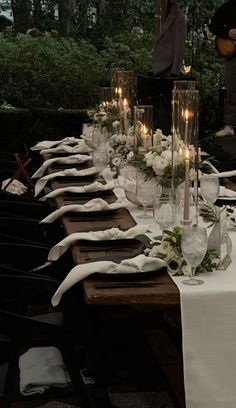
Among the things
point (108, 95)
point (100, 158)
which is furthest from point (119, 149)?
point (108, 95)

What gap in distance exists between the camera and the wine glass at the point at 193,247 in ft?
10.5

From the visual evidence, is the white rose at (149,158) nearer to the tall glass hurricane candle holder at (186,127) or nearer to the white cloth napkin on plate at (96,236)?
the tall glass hurricane candle holder at (186,127)

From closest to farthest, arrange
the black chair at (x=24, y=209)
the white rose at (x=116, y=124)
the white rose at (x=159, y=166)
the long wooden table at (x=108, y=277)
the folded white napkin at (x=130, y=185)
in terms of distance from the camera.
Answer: the long wooden table at (x=108, y=277) < the white rose at (x=159, y=166) < the folded white napkin at (x=130, y=185) < the black chair at (x=24, y=209) < the white rose at (x=116, y=124)

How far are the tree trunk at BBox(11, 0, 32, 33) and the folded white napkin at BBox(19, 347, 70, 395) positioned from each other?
10460mm

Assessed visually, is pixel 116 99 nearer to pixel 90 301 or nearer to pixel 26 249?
pixel 26 249

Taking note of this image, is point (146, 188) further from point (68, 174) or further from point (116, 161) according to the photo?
point (68, 174)

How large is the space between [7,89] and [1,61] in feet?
1.08

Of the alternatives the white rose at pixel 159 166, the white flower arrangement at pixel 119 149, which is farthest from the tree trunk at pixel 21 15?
the white rose at pixel 159 166

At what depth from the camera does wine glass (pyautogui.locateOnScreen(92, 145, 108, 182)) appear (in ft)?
18.4

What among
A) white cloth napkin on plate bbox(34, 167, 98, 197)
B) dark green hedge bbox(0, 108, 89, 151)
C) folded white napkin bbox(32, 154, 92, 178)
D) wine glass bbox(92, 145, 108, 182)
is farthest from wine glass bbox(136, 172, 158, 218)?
dark green hedge bbox(0, 108, 89, 151)

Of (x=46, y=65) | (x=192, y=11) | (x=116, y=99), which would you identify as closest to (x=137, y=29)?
(x=192, y=11)

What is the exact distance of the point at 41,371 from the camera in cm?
367

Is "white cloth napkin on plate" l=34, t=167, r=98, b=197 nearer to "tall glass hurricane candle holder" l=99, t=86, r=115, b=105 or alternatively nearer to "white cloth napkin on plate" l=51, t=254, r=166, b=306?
"tall glass hurricane candle holder" l=99, t=86, r=115, b=105

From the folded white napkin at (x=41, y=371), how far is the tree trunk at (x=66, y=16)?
10198 millimetres
